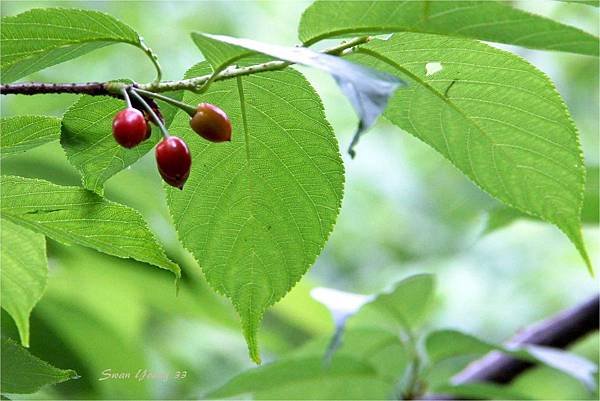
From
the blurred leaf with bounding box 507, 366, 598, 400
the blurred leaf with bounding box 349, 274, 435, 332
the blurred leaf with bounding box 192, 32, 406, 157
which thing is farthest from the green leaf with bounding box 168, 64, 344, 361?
the blurred leaf with bounding box 507, 366, 598, 400

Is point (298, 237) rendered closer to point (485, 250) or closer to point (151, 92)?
→ point (151, 92)

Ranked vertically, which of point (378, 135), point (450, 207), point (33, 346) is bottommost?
point (450, 207)

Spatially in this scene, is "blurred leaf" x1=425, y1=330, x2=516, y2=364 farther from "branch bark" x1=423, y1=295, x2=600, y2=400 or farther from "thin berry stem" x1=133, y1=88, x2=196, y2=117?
"thin berry stem" x1=133, y1=88, x2=196, y2=117

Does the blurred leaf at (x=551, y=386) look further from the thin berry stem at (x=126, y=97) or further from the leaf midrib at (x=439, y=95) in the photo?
the thin berry stem at (x=126, y=97)

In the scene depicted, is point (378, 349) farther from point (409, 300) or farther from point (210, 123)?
point (210, 123)

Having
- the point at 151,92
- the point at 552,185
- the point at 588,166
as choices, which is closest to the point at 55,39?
the point at 151,92

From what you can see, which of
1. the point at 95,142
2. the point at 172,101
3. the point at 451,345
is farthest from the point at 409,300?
the point at 172,101
